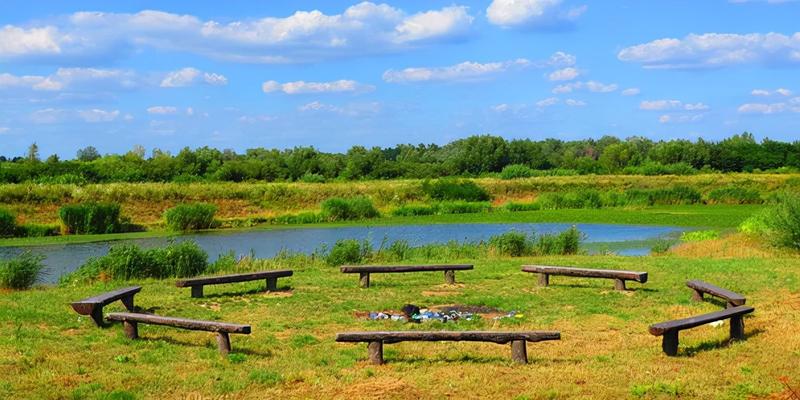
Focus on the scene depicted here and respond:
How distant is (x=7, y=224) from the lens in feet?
124

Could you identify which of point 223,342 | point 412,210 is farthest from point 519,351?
point 412,210

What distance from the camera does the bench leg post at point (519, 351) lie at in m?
9.45

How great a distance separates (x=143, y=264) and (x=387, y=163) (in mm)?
64884

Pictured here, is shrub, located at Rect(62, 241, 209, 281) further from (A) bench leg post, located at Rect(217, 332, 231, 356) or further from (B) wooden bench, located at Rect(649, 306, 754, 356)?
(B) wooden bench, located at Rect(649, 306, 754, 356)

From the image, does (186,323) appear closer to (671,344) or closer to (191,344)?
(191,344)

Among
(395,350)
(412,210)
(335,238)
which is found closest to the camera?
(395,350)

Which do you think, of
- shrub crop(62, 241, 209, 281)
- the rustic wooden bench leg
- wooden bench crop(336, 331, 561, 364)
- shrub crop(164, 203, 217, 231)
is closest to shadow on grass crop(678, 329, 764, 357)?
wooden bench crop(336, 331, 561, 364)

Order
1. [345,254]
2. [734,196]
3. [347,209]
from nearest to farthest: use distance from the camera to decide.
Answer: [345,254] → [347,209] → [734,196]

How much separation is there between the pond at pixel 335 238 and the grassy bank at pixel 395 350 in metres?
11.7

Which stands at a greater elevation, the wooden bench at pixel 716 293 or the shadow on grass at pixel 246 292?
the wooden bench at pixel 716 293

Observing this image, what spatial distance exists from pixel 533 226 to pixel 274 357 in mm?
29704

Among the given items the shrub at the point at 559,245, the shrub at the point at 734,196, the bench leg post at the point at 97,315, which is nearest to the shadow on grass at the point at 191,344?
the bench leg post at the point at 97,315

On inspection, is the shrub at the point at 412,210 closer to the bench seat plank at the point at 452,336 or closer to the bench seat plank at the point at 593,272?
the bench seat plank at the point at 593,272

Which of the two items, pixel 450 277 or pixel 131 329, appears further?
pixel 450 277
